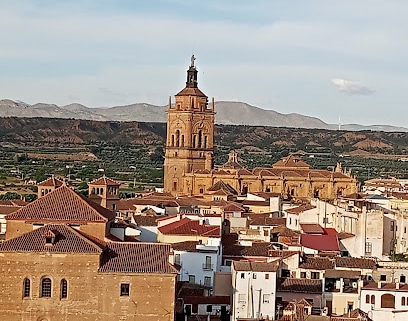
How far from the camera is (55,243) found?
30688mm

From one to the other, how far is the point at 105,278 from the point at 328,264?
10.3 metres

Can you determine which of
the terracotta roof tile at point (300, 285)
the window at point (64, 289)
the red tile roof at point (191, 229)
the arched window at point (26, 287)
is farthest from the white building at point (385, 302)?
the arched window at point (26, 287)

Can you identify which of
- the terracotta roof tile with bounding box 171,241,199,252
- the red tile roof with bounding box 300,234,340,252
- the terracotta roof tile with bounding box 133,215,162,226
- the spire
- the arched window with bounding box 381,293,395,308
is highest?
the spire

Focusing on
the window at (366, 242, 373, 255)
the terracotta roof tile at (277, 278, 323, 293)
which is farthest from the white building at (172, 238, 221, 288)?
the window at (366, 242, 373, 255)

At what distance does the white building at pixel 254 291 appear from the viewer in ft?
107

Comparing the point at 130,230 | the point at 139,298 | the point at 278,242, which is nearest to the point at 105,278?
the point at 139,298

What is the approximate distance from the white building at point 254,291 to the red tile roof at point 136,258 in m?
3.19

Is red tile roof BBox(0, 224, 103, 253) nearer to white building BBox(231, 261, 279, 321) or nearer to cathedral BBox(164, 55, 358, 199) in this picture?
white building BBox(231, 261, 279, 321)

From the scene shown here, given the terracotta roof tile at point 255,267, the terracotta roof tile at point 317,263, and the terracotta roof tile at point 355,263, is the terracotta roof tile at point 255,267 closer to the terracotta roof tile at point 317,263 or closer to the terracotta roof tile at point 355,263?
the terracotta roof tile at point 317,263

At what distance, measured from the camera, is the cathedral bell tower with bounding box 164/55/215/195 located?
75938mm

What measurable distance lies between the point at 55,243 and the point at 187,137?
45581 millimetres

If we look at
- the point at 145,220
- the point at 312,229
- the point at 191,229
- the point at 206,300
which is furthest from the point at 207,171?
the point at 206,300

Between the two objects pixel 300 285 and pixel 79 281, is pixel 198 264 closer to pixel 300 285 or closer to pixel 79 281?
pixel 300 285

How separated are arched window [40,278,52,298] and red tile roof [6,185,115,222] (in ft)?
8.35
